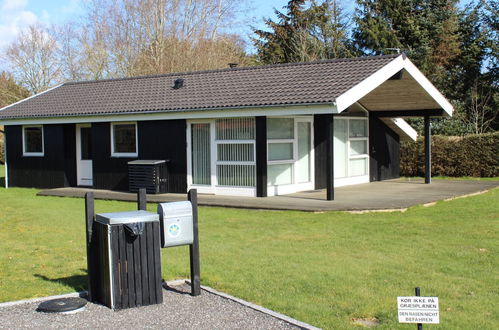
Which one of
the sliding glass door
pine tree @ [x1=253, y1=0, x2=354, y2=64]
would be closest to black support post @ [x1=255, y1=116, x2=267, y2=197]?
the sliding glass door

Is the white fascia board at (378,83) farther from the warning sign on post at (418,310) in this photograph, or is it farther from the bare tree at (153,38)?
the bare tree at (153,38)

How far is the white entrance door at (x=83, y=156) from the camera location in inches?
809

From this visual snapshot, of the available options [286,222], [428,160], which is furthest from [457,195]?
[286,222]

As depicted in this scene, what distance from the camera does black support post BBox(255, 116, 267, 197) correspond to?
16.0 m

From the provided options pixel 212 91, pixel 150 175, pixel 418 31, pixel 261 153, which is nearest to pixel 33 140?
pixel 150 175

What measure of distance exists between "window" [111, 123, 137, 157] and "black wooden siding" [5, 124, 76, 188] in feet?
7.20

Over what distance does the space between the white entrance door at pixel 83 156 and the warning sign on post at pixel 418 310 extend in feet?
55.9

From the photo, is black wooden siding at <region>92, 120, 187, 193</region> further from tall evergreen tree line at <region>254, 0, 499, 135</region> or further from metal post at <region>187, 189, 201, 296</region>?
tall evergreen tree line at <region>254, 0, 499, 135</region>

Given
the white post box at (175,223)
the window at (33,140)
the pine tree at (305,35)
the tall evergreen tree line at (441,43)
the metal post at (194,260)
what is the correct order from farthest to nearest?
the pine tree at (305,35)
the tall evergreen tree line at (441,43)
the window at (33,140)
the metal post at (194,260)
the white post box at (175,223)

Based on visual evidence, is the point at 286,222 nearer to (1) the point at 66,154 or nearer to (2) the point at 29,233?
(2) the point at 29,233

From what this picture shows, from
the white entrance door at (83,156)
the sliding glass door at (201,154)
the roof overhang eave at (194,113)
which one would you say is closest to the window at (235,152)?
the sliding glass door at (201,154)

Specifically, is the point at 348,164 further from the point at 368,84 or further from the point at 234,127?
the point at 368,84

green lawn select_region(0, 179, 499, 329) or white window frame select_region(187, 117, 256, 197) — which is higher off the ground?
white window frame select_region(187, 117, 256, 197)

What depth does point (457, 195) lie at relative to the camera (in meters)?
16.2
